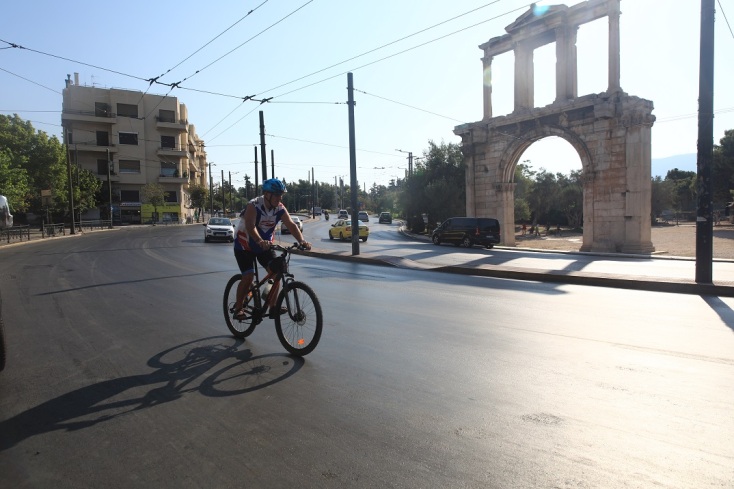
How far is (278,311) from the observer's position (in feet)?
17.5

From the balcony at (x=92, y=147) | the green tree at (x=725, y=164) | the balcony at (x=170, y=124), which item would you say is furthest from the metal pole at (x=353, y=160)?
the balcony at (x=170, y=124)

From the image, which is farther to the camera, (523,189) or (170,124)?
(170,124)

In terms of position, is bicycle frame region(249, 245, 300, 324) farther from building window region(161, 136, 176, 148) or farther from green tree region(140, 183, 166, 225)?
building window region(161, 136, 176, 148)

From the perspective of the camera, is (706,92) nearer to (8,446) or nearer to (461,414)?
(461,414)

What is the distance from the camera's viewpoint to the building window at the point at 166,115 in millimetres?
68081

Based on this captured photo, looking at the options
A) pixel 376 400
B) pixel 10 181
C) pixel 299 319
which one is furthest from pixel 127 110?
pixel 376 400

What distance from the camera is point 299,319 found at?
519cm

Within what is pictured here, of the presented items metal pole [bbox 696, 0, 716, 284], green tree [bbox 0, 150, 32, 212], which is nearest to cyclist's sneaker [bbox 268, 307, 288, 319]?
metal pole [bbox 696, 0, 716, 284]

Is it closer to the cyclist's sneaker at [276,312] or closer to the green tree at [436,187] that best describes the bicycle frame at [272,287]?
the cyclist's sneaker at [276,312]

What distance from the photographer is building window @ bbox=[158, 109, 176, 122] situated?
6808cm

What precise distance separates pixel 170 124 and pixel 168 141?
9.10 ft

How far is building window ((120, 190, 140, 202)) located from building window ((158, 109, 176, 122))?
1056 cm

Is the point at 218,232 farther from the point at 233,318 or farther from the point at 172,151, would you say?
the point at 172,151

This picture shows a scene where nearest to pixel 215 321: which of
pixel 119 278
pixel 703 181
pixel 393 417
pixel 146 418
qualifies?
pixel 146 418
